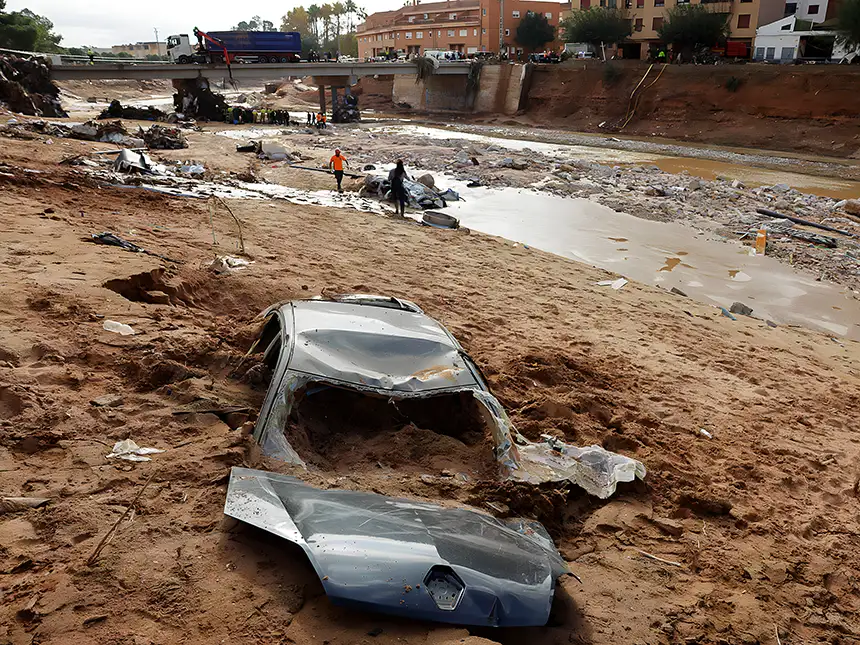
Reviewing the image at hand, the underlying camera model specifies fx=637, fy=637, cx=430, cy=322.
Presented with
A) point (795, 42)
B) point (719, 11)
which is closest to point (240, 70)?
point (719, 11)

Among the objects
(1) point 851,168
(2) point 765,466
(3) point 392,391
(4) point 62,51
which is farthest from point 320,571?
(4) point 62,51

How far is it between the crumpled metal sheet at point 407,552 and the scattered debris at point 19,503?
3.66 feet

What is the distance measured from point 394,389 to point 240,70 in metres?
44.8

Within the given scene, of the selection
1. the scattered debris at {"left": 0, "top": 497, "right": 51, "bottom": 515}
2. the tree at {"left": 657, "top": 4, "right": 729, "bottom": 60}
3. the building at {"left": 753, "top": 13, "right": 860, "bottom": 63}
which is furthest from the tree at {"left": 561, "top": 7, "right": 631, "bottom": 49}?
the scattered debris at {"left": 0, "top": 497, "right": 51, "bottom": 515}

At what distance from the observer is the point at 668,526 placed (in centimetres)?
474

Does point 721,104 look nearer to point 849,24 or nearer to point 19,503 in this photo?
point 849,24

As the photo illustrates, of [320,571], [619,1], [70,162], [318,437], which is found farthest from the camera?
[619,1]

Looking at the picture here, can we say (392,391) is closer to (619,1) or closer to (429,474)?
(429,474)

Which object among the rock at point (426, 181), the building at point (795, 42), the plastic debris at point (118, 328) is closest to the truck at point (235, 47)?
the rock at point (426, 181)

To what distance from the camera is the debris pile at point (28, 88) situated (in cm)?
2989

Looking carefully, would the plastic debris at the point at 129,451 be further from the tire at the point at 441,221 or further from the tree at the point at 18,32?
the tree at the point at 18,32

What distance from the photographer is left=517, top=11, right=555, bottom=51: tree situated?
64500 millimetres

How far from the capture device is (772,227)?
17.7 meters

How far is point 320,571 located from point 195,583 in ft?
2.46
